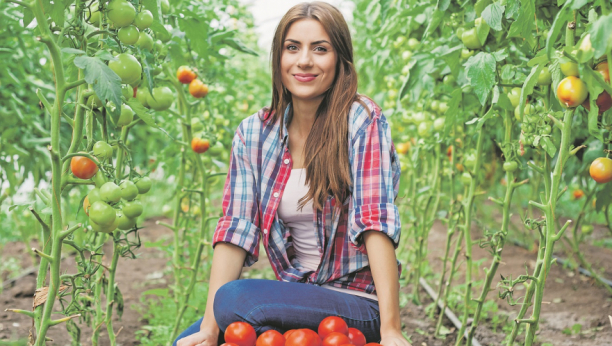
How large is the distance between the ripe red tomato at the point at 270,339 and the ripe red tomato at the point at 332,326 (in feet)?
0.33

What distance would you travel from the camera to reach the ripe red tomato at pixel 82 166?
1173mm

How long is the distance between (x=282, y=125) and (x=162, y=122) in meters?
1.01

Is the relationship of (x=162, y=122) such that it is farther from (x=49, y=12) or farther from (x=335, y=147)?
(x=49, y=12)

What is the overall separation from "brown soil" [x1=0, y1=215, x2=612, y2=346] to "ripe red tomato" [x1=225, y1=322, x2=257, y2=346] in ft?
2.03

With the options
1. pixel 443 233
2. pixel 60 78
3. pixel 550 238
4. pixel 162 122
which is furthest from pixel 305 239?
pixel 443 233

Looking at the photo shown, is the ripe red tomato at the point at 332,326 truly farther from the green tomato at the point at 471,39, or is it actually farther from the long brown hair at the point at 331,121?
the green tomato at the point at 471,39

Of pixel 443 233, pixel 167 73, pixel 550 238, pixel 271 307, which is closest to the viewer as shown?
pixel 550 238

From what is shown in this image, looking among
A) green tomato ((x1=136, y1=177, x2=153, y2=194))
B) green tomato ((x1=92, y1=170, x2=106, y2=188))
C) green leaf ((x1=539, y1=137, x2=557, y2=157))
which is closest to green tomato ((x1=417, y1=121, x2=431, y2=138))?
green leaf ((x1=539, y1=137, x2=557, y2=157))

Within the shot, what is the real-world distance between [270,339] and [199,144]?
88cm

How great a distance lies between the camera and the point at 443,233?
445cm

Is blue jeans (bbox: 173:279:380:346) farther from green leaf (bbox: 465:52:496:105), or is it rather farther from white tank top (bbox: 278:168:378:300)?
green leaf (bbox: 465:52:496:105)

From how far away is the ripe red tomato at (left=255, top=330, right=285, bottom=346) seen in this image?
1285 millimetres

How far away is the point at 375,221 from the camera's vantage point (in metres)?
1.40

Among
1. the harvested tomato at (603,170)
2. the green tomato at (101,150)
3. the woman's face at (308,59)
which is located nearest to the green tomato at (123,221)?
the green tomato at (101,150)
